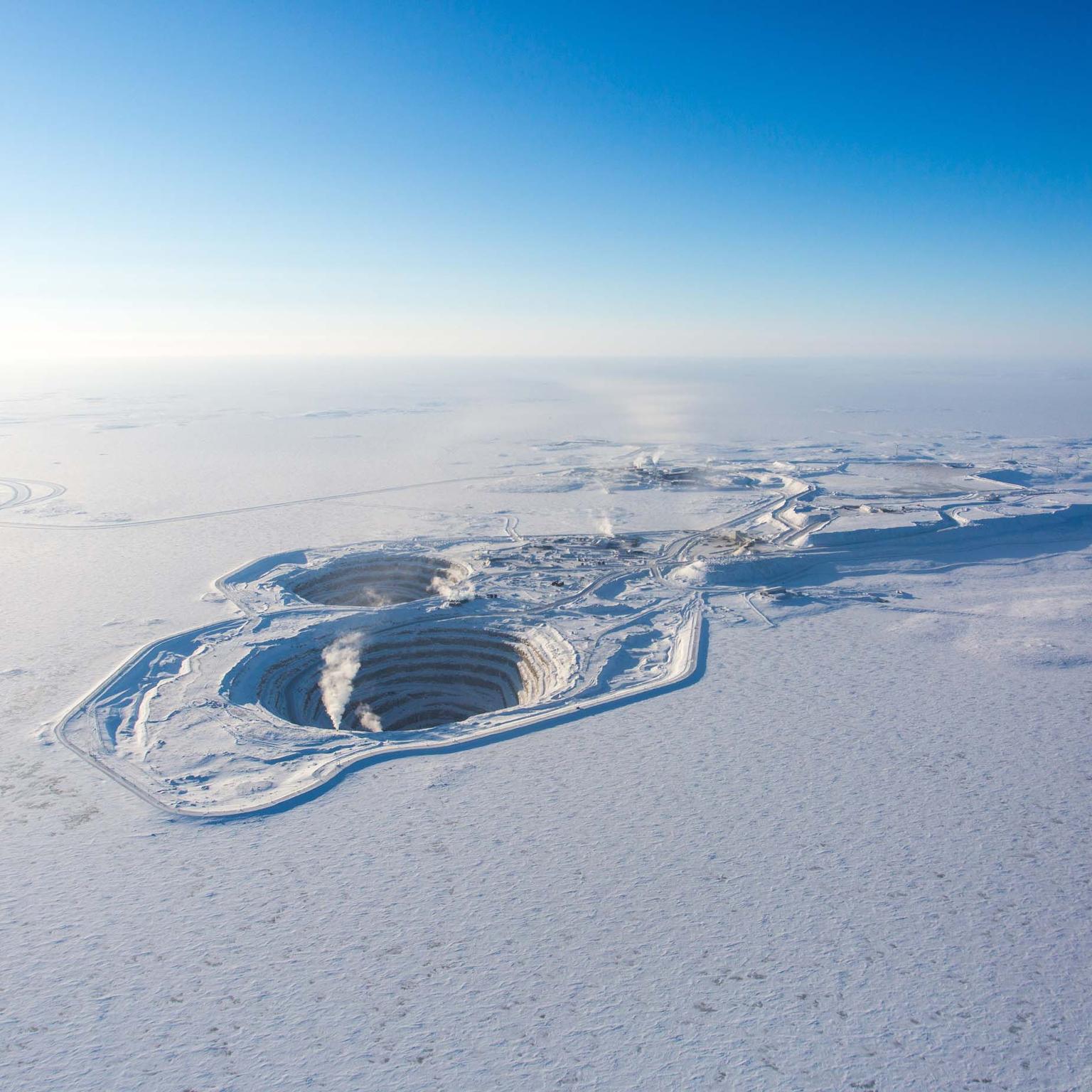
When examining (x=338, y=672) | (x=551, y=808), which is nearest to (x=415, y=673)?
(x=338, y=672)

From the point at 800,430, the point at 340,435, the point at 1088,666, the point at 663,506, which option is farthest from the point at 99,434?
the point at 1088,666

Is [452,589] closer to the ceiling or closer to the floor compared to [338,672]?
closer to the ceiling

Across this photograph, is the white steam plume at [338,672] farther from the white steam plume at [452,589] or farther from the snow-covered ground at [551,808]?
the white steam plume at [452,589]

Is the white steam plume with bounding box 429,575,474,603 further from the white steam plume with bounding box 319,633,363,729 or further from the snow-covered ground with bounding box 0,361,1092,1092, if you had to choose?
the white steam plume with bounding box 319,633,363,729

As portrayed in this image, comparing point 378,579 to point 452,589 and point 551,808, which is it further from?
point 551,808

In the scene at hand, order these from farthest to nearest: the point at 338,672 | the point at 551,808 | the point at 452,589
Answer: the point at 452,589, the point at 338,672, the point at 551,808

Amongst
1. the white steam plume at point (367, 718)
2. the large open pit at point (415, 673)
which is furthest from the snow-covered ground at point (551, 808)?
the white steam plume at point (367, 718)

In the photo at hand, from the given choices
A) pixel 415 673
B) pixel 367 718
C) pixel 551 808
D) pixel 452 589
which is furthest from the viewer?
pixel 452 589
